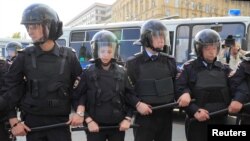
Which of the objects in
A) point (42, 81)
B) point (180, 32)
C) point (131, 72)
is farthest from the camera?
point (180, 32)

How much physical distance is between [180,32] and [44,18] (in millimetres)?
6907

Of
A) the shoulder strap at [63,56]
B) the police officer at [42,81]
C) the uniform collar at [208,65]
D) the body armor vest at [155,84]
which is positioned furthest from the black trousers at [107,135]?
the uniform collar at [208,65]

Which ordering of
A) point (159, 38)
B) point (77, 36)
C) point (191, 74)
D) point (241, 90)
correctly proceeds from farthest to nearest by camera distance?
point (77, 36) → point (159, 38) → point (191, 74) → point (241, 90)

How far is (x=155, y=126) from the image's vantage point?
156 inches

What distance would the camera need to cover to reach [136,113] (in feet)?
13.1

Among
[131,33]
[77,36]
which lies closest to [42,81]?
[131,33]

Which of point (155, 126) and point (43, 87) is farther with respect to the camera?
point (155, 126)

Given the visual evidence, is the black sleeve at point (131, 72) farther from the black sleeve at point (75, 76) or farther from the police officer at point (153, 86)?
the black sleeve at point (75, 76)

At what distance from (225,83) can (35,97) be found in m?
1.88

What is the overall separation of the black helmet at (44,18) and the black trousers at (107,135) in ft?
3.31

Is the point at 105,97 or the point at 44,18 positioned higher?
the point at 44,18

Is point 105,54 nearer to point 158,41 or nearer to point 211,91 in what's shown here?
point 158,41

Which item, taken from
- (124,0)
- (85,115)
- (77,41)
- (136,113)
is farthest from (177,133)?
(124,0)

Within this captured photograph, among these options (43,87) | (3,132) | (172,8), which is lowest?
(3,132)
